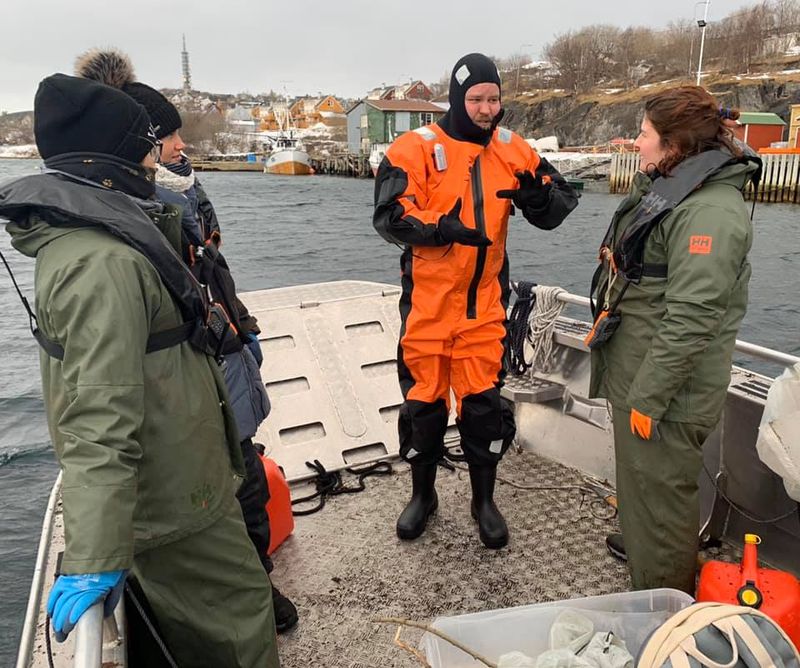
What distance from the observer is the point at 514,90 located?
78.9 metres

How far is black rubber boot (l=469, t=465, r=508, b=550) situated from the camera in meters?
3.08

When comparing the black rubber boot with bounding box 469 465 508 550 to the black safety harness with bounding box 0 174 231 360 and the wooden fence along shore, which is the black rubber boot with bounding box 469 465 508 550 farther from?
the wooden fence along shore

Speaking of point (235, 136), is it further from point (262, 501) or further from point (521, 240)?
point (262, 501)

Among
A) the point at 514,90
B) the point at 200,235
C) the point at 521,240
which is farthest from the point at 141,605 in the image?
the point at 514,90

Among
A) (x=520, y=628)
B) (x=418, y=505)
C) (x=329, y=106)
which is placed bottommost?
(x=418, y=505)

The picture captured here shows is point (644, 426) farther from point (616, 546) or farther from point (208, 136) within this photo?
point (208, 136)

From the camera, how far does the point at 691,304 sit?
2150 mm

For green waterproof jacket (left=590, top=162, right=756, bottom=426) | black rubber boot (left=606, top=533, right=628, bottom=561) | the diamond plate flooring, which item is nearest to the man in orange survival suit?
the diamond plate flooring

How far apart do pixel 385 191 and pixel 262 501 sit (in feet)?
4.22

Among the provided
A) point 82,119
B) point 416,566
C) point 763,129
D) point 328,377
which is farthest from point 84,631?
point 763,129

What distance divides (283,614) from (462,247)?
5.14 feet

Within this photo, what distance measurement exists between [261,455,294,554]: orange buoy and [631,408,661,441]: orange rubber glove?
5.00ft

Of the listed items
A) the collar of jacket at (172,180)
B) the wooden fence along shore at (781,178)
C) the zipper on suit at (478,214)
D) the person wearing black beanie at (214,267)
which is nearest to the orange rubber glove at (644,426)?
the zipper on suit at (478,214)

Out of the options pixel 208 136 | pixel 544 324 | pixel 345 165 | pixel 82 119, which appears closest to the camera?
pixel 82 119
